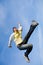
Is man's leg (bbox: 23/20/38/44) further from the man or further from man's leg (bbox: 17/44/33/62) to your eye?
man's leg (bbox: 17/44/33/62)

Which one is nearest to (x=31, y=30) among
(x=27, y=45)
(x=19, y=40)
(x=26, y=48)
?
(x=27, y=45)

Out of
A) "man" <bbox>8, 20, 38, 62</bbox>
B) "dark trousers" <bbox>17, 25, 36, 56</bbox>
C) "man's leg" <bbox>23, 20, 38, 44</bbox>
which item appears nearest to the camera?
"man's leg" <bbox>23, 20, 38, 44</bbox>

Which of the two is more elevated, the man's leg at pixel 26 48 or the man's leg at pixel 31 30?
the man's leg at pixel 31 30

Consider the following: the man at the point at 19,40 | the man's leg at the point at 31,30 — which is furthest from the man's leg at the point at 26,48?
the man's leg at the point at 31,30

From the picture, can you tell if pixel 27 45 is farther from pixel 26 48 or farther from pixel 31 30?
pixel 31 30

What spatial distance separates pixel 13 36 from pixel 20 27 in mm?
1304

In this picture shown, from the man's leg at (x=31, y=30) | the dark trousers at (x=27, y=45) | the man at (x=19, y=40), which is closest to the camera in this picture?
the man's leg at (x=31, y=30)

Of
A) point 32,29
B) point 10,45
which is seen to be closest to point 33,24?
point 32,29

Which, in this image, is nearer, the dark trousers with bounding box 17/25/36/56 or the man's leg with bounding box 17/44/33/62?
the dark trousers with bounding box 17/25/36/56

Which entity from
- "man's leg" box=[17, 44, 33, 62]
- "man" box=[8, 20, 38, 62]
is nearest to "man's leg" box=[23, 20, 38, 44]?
"man" box=[8, 20, 38, 62]

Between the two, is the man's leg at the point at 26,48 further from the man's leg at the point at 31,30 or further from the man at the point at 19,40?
the man's leg at the point at 31,30

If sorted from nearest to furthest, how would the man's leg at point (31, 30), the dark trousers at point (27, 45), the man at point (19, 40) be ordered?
the man's leg at point (31, 30), the dark trousers at point (27, 45), the man at point (19, 40)

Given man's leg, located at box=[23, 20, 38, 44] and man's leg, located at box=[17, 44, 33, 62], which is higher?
man's leg, located at box=[23, 20, 38, 44]

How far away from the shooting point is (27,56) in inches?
1778
